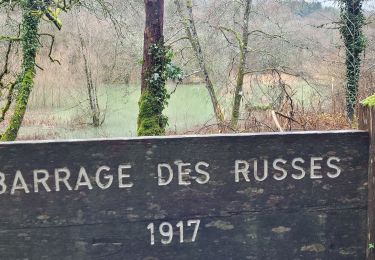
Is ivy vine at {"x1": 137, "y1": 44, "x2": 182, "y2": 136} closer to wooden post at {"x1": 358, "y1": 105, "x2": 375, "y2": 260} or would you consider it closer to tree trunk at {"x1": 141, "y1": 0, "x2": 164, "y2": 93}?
tree trunk at {"x1": 141, "y1": 0, "x2": 164, "y2": 93}

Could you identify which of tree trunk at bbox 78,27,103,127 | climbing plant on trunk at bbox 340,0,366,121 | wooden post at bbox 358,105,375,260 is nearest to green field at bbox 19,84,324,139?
tree trunk at bbox 78,27,103,127

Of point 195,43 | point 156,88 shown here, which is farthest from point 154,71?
point 195,43

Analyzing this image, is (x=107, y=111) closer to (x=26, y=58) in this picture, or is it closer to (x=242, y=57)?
(x=242, y=57)

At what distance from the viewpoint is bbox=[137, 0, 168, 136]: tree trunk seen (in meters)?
10.9

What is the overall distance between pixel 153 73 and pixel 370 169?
906 cm

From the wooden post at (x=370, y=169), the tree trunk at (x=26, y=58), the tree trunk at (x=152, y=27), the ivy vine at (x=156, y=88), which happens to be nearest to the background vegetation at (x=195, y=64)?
the tree trunk at (x=26, y=58)

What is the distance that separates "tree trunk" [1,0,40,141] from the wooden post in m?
11.9

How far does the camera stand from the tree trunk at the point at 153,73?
10.9 metres

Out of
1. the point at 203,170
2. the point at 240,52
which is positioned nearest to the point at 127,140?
the point at 203,170

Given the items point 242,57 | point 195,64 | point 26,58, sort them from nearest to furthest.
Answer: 1. point 26,58
2. point 242,57
3. point 195,64

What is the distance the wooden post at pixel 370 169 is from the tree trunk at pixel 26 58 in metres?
11.9

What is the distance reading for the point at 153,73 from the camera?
10953mm

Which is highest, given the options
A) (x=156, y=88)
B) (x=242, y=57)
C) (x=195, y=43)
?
(x=195, y=43)

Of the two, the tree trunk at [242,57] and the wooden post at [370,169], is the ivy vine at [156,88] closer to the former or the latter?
the tree trunk at [242,57]
